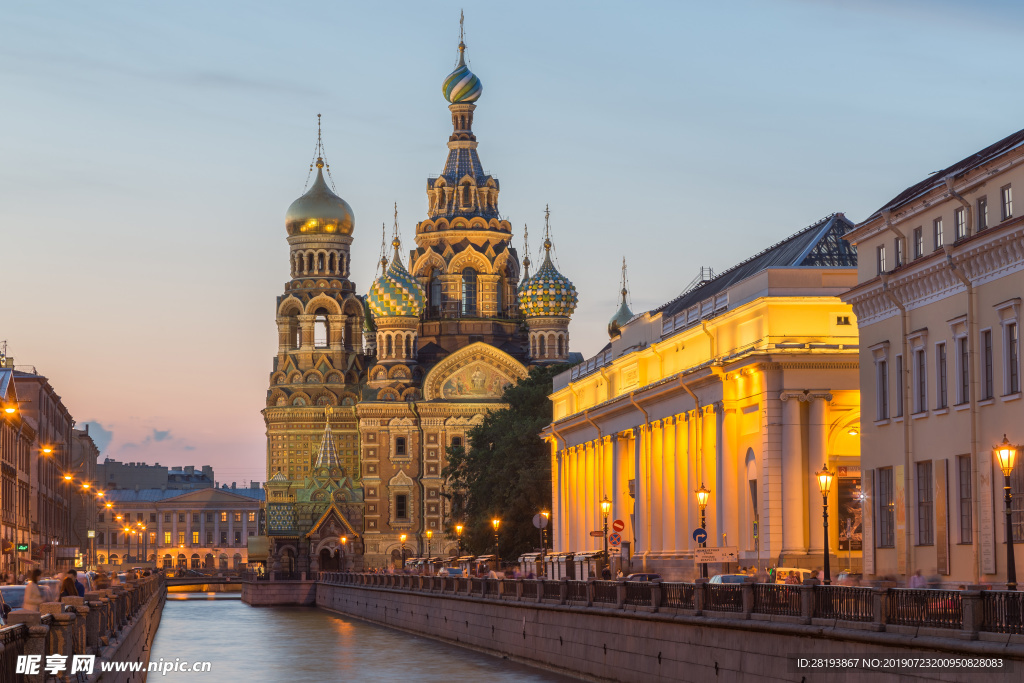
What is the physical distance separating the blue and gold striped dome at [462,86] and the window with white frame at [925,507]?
105399mm

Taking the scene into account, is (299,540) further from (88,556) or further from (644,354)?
(644,354)

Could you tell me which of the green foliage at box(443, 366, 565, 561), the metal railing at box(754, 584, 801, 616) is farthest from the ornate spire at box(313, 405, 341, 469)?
the metal railing at box(754, 584, 801, 616)

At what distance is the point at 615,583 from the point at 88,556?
10030cm

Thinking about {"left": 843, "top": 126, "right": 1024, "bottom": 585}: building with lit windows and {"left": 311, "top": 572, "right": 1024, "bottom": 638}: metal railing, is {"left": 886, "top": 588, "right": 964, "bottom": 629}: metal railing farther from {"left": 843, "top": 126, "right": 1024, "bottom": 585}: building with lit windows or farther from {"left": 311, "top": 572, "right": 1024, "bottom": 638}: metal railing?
{"left": 843, "top": 126, "right": 1024, "bottom": 585}: building with lit windows

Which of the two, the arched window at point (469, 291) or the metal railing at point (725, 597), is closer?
the metal railing at point (725, 597)

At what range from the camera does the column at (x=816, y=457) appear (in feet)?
163

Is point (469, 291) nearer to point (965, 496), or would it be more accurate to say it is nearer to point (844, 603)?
point (965, 496)

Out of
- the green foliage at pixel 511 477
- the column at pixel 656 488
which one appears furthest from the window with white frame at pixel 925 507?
the green foliage at pixel 511 477

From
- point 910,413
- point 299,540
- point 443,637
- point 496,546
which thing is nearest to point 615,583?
point 910,413

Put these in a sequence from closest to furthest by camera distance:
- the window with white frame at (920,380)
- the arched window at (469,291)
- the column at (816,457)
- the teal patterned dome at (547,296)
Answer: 1. the window with white frame at (920,380)
2. the column at (816,457)
3. the teal patterned dome at (547,296)
4. the arched window at (469,291)

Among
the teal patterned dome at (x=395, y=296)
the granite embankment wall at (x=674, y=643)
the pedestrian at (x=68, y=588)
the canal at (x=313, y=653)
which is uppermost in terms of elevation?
the teal patterned dome at (x=395, y=296)

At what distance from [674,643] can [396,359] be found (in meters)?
99.3

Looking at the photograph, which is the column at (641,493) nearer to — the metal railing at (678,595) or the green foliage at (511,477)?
the green foliage at (511,477)

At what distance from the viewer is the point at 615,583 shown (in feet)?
134
